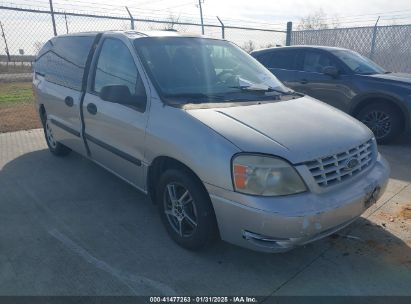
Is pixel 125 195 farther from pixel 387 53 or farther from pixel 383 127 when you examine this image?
pixel 387 53

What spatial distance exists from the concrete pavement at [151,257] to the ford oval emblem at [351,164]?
A: 2.60 feet

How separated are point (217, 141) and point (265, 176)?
42cm

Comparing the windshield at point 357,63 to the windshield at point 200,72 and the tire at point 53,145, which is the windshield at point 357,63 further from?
the tire at point 53,145

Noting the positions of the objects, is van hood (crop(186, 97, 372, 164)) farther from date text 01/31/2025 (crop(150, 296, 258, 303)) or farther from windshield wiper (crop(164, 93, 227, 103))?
date text 01/31/2025 (crop(150, 296, 258, 303))

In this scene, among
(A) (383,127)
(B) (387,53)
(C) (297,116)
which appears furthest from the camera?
(B) (387,53)

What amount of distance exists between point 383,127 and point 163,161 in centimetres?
471

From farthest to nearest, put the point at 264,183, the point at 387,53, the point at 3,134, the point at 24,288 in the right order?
the point at 387,53 → the point at 3,134 → the point at 24,288 → the point at 264,183

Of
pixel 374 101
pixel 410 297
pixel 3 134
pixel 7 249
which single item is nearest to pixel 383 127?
pixel 374 101

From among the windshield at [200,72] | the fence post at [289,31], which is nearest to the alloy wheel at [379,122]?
the windshield at [200,72]

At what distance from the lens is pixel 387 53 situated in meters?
12.3

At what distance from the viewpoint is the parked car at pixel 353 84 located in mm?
6113

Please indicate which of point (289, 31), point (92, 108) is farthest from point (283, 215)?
point (289, 31)

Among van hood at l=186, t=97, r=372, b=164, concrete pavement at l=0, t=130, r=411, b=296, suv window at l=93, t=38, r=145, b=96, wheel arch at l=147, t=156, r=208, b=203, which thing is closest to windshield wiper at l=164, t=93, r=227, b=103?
van hood at l=186, t=97, r=372, b=164

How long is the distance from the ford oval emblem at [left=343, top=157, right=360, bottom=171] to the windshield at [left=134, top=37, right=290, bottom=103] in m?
1.03
